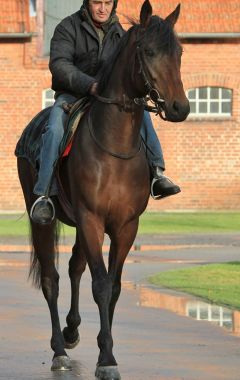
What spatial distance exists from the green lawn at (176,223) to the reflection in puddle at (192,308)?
10.0m

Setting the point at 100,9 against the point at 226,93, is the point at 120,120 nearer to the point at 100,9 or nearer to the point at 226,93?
the point at 100,9

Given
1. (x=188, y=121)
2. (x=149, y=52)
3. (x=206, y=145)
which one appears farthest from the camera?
(x=206, y=145)

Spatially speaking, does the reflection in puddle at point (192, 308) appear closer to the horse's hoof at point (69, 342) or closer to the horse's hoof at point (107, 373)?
the horse's hoof at point (69, 342)

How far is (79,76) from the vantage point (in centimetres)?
961

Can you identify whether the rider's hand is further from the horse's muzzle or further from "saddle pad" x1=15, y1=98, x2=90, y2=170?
the horse's muzzle

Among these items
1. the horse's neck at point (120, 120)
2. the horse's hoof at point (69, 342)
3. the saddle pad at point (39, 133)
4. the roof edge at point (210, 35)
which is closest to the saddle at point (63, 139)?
the saddle pad at point (39, 133)

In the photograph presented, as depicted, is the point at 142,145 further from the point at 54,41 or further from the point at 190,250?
the point at 190,250

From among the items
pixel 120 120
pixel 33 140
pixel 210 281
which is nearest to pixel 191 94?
pixel 210 281

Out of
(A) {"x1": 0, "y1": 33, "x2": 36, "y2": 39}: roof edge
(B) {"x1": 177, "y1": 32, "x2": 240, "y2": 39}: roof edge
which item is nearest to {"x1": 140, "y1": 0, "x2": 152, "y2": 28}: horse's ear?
(B) {"x1": 177, "y1": 32, "x2": 240, "y2": 39}: roof edge

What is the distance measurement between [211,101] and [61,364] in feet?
94.3

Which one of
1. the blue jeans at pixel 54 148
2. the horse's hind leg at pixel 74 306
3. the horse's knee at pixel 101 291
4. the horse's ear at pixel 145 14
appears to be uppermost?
the horse's ear at pixel 145 14

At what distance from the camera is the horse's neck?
918 centimetres

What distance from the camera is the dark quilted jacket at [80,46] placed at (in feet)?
32.5

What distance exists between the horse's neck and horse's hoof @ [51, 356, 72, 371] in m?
1.58
